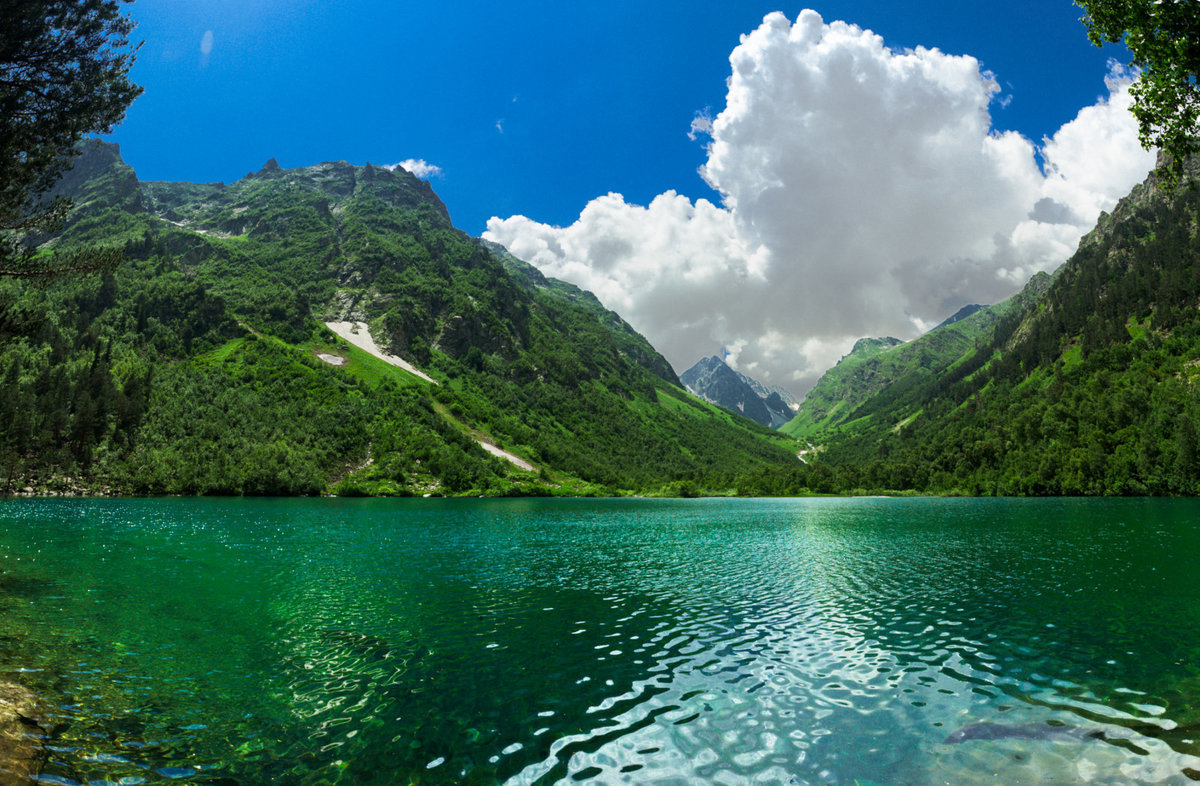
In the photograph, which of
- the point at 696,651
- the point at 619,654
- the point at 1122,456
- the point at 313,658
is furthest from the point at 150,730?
the point at 1122,456

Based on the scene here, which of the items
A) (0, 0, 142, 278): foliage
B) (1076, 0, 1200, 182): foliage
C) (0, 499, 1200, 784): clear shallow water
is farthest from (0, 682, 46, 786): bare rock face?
(1076, 0, 1200, 182): foliage

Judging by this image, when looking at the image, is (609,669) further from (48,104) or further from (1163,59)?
(48,104)

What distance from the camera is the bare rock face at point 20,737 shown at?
10.2m

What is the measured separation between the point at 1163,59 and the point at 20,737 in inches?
1757

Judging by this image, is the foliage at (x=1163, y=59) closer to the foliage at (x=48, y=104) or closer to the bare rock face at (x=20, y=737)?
the bare rock face at (x=20, y=737)

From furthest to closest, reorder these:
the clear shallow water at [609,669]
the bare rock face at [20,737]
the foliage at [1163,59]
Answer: the foliage at [1163,59]
the clear shallow water at [609,669]
the bare rock face at [20,737]

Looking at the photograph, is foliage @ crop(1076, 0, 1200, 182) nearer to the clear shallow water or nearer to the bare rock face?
the clear shallow water

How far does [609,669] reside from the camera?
19250mm

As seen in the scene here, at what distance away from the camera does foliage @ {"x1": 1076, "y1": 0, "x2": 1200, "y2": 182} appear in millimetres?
22172

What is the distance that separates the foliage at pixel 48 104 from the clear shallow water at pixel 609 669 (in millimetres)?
19181

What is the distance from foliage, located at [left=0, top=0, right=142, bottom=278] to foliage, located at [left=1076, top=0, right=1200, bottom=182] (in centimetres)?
4858

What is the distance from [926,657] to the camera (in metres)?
20.4

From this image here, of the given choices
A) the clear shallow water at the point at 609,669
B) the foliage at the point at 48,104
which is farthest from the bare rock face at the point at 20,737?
the foliage at the point at 48,104

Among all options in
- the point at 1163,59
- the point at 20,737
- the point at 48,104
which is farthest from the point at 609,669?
the point at 48,104
